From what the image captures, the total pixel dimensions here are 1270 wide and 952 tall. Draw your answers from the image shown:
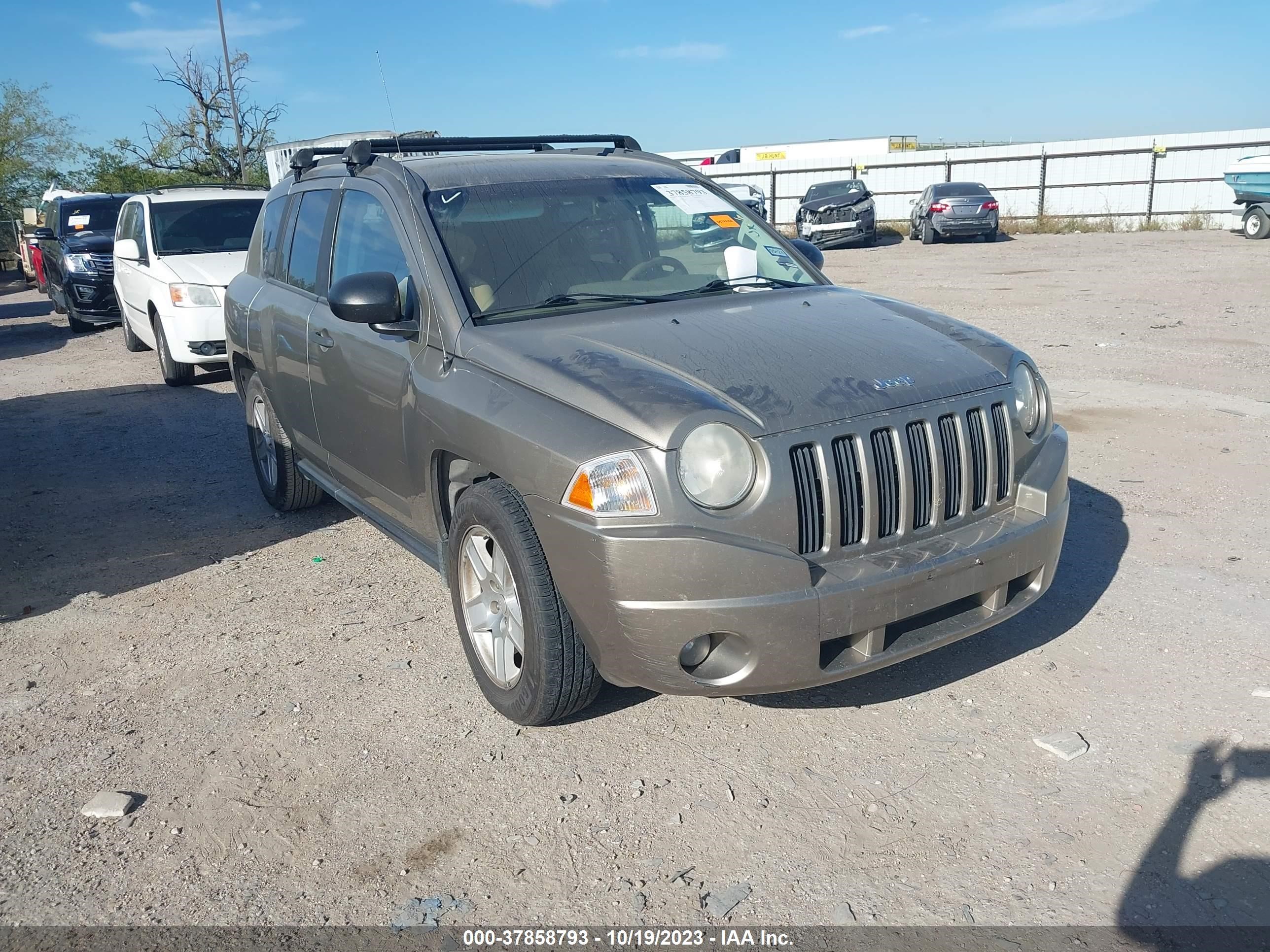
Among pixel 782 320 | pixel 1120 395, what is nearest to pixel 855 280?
pixel 1120 395

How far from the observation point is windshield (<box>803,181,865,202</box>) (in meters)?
27.3

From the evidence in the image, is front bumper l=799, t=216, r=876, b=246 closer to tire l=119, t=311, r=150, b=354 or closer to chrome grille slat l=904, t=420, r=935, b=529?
tire l=119, t=311, r=150, b=354

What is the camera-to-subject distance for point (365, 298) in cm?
378

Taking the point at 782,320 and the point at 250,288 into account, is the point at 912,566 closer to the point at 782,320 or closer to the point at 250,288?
the point at 782,320

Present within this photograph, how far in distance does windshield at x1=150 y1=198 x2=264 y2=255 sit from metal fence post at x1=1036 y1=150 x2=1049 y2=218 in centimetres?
2536

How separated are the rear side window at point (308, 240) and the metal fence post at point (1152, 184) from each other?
28.5 m

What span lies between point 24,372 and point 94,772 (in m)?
11.1

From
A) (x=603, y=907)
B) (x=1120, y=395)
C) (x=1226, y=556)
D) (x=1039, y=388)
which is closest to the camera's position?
(x=603, y=907)

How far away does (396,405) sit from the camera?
4082 millimetres

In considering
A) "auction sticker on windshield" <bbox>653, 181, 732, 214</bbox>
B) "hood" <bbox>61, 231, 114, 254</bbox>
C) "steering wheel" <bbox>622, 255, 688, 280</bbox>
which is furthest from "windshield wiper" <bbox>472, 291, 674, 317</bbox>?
"hood" <bbox>61, 231, 114, 254</bbox>

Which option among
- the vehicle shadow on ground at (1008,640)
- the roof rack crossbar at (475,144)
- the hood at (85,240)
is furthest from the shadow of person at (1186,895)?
the hood at (85,240)

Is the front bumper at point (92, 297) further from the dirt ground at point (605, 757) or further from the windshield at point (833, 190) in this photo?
the windshield at point (833, 190)

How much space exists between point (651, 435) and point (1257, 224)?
24.5 metres

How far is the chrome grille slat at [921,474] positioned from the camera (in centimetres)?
326
